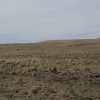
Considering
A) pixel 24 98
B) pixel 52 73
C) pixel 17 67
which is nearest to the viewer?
pixel 24 98

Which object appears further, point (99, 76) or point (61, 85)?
point (99, 76)

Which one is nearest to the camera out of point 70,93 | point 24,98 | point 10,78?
point 24,98

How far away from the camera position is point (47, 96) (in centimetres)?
1165

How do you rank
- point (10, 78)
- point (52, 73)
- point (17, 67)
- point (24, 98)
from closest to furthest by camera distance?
point (24, 98)
point (10, 78)
point (52, 73)
point (17, 67)

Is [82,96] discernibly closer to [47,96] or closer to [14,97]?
[47,96]

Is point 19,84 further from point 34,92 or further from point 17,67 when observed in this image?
point 17,67

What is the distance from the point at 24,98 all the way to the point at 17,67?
7.79 metres

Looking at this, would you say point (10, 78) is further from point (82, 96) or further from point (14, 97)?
point (82, 96)

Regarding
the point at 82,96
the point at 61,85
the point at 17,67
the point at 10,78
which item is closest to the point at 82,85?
the point at 61,85

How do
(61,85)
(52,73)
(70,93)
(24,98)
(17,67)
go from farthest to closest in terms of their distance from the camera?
1. (17,67)
2. (52,73)
3. (61,85)
4. (70,93)
5. (24,98)

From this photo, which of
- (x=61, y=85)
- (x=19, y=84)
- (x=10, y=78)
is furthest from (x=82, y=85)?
(x=10, y=78)

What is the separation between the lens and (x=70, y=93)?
40.0ft

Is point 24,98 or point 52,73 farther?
point 52,73

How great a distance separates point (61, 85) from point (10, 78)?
121 inches
